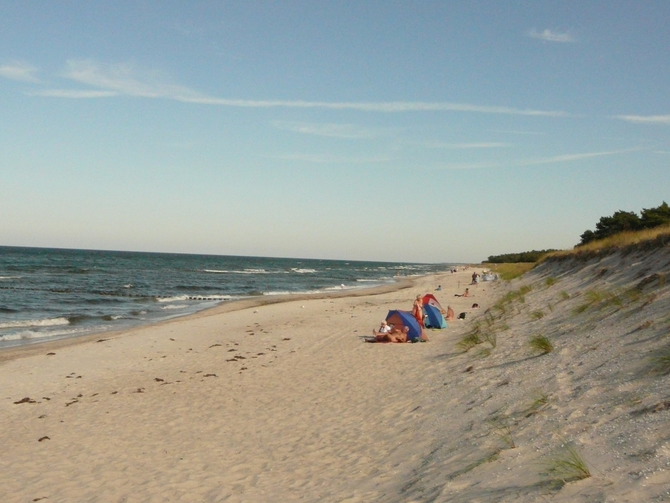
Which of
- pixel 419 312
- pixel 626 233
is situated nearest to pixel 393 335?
pixel 419 312

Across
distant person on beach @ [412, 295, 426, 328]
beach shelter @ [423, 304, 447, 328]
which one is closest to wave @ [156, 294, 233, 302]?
beach shelter @ [423, 304, 447, 328]

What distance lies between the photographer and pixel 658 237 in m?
17.8

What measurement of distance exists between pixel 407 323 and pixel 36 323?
16923 millimetres

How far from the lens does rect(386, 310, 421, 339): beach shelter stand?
1650 cm

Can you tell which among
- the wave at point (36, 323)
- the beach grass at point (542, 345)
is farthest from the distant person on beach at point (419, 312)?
the wave at point (36, 323)

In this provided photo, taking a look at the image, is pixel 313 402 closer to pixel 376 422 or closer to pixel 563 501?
pixel 376 422

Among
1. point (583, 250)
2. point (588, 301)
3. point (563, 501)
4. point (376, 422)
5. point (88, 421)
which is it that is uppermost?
point (583, 250)

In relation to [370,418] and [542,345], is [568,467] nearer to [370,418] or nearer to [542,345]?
[370,418]

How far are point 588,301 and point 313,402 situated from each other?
736cm

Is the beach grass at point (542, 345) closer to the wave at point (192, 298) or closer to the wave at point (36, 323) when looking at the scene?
the wave at point (36, 323)

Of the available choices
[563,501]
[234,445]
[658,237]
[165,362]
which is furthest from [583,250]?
[563,501]

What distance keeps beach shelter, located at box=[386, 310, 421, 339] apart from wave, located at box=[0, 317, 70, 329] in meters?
15.8

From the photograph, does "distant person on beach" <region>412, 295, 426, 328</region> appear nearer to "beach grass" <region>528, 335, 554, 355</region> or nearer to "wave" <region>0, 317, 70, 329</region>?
"beach grass" <region>528, 335, 554, 355</region>

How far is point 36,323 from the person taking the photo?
2419cm
